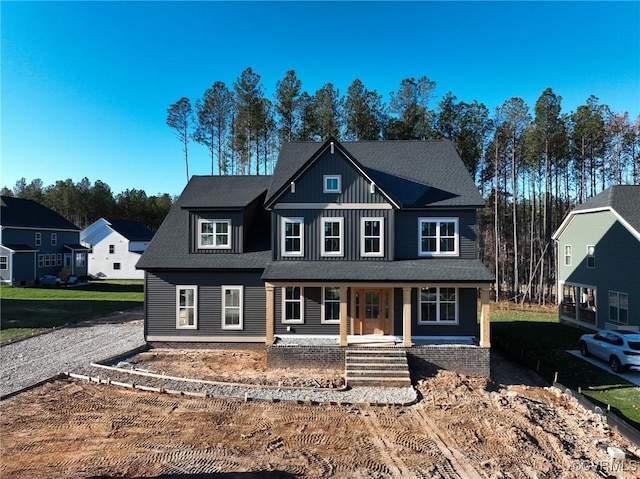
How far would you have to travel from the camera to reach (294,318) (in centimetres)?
1591

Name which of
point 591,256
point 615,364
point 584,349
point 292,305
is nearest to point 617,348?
point 615,364

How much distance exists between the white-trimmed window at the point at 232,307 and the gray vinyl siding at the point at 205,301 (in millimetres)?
160

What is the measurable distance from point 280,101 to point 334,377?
29.2 m

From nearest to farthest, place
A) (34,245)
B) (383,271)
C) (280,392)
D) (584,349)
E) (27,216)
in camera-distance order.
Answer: (280,392)
(383,271)
(584,349)
(34,245)
(27,216)

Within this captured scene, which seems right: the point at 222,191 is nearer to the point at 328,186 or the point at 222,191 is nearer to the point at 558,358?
the point at 328,186

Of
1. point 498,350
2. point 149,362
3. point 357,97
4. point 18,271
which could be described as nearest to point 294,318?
point 149,362

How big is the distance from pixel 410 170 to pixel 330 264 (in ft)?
21.0

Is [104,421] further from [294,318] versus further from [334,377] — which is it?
[294,318]

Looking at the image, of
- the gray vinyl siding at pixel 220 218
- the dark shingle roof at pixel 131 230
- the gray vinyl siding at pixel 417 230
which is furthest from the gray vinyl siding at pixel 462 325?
the dark shingle roof at pixel 131 230

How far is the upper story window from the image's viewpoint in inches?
618

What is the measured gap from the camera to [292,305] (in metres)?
15.9

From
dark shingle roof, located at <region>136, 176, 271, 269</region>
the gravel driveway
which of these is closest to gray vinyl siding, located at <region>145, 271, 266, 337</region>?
dark shingle roof, located at <region>136, 176, 271, 269</region>

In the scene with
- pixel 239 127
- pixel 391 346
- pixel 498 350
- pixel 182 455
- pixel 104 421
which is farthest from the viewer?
pixel 239 127

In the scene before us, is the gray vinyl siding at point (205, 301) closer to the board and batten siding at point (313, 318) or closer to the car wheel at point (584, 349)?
the board and batten siding at point (313, 318)
